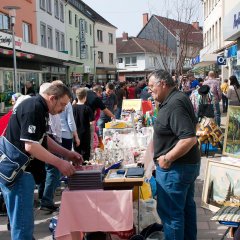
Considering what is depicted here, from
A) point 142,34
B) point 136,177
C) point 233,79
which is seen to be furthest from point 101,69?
point 136,177

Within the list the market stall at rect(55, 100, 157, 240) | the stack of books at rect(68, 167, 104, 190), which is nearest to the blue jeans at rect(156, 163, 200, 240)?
the market stall at rect(55, 100, 157, 240)

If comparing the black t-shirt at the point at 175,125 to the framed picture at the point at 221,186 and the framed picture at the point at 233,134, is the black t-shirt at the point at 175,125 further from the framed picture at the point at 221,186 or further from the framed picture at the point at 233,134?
the framed picture at the point at 233,134

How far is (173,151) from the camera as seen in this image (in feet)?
11.1

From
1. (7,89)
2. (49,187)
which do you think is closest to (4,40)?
(7,89)

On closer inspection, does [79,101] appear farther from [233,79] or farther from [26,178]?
[26,178]

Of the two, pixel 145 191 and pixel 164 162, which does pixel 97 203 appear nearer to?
pixel 164 162

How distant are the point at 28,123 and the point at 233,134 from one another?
298 cm

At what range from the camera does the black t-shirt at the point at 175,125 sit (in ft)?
11.0

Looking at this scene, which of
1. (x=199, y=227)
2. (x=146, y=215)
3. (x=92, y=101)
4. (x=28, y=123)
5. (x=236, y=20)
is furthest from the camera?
(x=236, y=20)

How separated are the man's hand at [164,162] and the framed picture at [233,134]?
6.53ft

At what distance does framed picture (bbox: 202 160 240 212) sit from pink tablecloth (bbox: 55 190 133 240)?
5.21 ft

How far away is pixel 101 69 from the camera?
48.2m

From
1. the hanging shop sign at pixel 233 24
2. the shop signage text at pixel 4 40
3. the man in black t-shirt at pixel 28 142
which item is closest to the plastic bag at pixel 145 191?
the man in black t-shirt at pixel 28 142

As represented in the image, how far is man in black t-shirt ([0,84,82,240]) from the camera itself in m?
3.32
